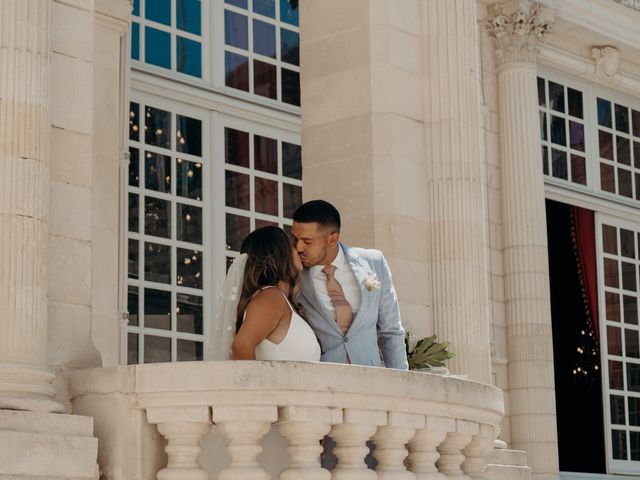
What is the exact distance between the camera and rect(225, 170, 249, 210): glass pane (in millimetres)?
13977

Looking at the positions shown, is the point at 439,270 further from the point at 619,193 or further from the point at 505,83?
the point at 619,193

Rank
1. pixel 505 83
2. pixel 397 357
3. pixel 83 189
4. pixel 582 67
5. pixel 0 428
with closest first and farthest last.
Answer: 1. pixel 0 428
2. pixel 83 189
3. pixel 397 357
4. pixel 505 83
5. pixel 582 67

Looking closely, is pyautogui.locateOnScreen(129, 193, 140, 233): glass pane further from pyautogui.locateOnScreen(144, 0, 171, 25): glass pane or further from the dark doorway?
the dark doorway

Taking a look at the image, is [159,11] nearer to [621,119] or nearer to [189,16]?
[189,16]

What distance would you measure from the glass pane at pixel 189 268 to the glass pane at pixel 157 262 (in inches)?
5.2

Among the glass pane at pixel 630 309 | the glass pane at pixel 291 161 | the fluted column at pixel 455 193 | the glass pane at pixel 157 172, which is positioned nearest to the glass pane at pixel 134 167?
the glass pane at pixel 157 172

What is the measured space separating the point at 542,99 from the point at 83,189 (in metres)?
11.9

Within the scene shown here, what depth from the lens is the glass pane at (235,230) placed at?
1381 centimetres

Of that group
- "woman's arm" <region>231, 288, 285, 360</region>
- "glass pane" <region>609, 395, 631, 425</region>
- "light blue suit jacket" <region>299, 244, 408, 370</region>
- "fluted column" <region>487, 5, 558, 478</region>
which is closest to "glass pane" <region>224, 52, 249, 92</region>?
"fluted column" <region>487, 5, 558, 478</region>

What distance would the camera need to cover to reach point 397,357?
774 cm

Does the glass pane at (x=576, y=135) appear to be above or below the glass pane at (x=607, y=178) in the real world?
above

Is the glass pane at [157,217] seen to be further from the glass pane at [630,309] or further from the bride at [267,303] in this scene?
the glass pane at [630,309]

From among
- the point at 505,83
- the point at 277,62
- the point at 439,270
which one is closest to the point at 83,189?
the point at 439,270

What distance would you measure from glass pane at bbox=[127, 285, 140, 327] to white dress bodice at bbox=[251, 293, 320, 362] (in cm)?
604
